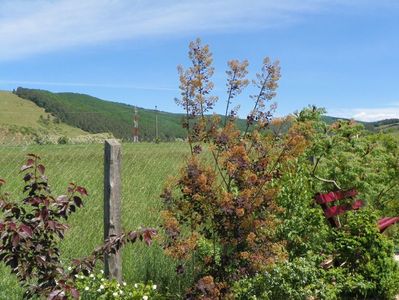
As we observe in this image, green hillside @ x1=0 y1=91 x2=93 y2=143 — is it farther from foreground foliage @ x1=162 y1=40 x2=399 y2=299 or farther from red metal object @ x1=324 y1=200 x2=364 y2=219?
foreground foliage @ x1=162 y1=40 x2=399 y2=299

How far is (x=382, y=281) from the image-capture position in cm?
521

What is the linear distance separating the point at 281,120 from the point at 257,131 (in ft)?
0.74

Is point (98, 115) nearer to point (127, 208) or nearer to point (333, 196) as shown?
point (127, 208)

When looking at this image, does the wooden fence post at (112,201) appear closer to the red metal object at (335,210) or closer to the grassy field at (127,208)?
the grassy field at (127,208)

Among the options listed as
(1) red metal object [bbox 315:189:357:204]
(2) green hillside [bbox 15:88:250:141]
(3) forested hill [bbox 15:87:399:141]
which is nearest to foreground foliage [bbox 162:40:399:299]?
(1) red metal object [bbox 315:189:357:204]

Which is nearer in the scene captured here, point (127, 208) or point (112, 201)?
point (112, 201)

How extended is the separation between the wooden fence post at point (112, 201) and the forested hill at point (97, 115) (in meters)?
120

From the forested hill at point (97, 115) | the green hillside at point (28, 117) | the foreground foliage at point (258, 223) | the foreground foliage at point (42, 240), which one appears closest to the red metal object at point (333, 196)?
the foreground foliage at point (258, 223)

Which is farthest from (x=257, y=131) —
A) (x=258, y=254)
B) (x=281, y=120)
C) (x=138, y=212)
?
(x=138, y=212)

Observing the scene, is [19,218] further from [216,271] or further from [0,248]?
[216,271]

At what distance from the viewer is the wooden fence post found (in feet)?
16.4

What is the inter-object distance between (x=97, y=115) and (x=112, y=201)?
15712cm

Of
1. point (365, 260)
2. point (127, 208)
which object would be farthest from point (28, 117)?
point (365, 260)

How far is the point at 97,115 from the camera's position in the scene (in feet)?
522
